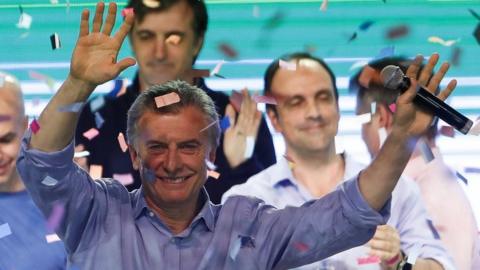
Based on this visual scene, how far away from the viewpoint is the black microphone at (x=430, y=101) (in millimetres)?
1322

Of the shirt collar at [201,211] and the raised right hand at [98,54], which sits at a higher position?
the raised right hand at [98,54]

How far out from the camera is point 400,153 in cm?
138

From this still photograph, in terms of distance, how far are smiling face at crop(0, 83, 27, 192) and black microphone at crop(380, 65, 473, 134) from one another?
996 mm

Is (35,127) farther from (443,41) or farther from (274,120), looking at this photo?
(443,41)

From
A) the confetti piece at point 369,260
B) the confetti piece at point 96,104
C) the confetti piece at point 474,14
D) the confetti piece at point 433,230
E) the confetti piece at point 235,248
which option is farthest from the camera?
the confetti piece at point 474,14

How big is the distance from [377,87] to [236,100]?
30 centimetres

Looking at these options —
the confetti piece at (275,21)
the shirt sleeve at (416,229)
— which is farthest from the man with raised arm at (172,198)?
the confetti piece at (275,21)

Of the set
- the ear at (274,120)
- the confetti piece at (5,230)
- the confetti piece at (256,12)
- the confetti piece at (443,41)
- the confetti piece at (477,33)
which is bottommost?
the confetti piece at (5,230)

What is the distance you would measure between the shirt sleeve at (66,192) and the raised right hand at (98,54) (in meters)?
0.10

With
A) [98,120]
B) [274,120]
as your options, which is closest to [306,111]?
[274,120]

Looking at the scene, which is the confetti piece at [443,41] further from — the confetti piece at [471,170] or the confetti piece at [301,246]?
the confetti piece at [301,246]

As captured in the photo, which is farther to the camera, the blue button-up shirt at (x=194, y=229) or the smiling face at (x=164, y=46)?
the smiling face at (x=164, y=46)

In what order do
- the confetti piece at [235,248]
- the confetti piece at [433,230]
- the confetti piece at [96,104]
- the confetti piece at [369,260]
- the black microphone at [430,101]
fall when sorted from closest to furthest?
the black microphone at [430,101] → the confetti piece at [235,248] → the confetti piece at [369,260] → the confetti piece at [433,230] → the confetti piece at [96,104]

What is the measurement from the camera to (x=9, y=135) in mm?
2080
